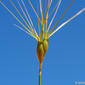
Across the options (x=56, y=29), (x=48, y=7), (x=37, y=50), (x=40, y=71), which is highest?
(x=48, y=7)

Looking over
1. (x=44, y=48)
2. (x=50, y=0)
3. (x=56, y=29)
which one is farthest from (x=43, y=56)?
(x=50, y=0)

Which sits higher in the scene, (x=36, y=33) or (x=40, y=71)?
(x=36, y=33)

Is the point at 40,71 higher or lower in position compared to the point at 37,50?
lower

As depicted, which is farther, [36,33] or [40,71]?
[36,33]

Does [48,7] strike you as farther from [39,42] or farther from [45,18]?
[39,42]

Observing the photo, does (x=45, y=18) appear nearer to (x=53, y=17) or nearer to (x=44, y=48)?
(x=53, y=17)

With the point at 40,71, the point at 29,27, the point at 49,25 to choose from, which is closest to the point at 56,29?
the point at 49,25

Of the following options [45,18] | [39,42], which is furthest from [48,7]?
[39,42]

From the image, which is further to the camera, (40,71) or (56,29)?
(56,29)

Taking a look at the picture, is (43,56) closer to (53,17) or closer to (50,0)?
(53,17)
